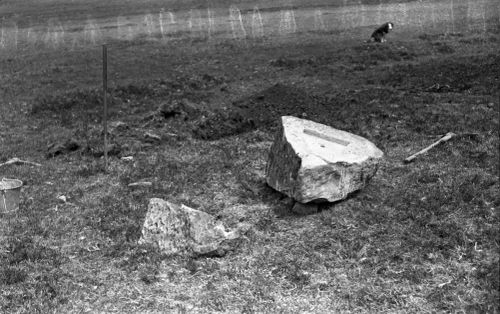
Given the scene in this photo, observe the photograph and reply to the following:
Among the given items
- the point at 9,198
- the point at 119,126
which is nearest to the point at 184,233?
the point at 9,198

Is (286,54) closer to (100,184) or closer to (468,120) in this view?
(468,120)

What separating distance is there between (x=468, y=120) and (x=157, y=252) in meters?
5.79

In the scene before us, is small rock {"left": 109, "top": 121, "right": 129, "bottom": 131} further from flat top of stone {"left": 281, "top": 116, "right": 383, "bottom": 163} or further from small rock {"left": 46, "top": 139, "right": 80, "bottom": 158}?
flat top of stone {"left": 281, "top": 116, "right": 383, "bottom": 163}

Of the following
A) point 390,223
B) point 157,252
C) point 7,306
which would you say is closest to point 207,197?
point 157,252

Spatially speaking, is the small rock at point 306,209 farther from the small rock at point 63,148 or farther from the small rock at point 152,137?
the small rock at point 63,148

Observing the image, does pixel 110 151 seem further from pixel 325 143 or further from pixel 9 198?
pixel 325 143

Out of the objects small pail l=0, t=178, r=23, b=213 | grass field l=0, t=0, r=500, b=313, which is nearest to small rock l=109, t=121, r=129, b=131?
grass field l=0, t=0, r=500, b=313

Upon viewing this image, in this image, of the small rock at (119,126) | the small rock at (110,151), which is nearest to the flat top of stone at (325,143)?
the small rock at (110,151)

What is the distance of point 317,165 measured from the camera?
6.63 meters

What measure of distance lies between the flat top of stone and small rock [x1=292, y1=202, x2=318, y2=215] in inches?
24.0

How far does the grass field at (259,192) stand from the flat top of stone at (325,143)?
0.52 meters

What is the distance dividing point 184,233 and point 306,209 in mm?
1540

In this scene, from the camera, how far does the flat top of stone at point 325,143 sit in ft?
22.8

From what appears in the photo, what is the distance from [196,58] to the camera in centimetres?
1912
